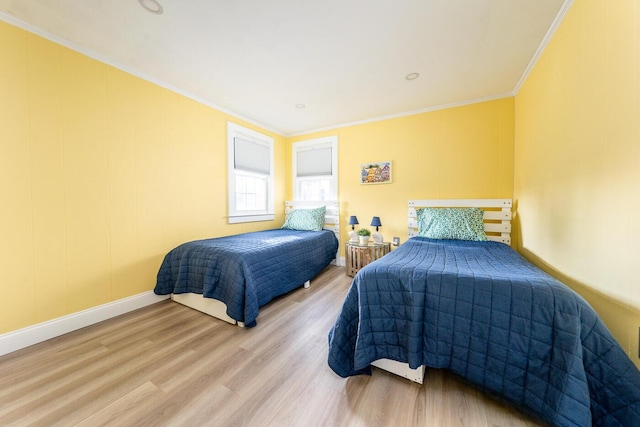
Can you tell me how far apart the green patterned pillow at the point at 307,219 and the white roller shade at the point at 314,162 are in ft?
2.27

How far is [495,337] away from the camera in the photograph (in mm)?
1134


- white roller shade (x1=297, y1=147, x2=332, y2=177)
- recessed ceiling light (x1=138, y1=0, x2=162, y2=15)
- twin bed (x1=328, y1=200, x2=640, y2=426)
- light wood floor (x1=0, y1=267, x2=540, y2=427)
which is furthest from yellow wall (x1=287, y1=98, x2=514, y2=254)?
recessed ceiling light (x1=138, y1=0, x2=162, y2=15)

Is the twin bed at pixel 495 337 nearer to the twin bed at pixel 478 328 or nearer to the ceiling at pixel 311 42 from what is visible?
the twin bed at pixel 478 328

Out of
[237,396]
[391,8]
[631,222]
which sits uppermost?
[391,8]

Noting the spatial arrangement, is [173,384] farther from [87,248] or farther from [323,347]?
[87,248]

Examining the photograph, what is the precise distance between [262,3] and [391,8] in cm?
87

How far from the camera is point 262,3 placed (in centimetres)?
150

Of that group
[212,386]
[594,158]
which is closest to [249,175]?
[212,386]

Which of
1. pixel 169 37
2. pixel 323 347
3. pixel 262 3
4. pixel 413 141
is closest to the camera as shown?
pixel 262 3

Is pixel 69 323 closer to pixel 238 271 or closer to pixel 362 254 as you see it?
pixel 238 271

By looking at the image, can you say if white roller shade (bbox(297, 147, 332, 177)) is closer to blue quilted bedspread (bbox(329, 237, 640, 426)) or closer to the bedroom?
the bedroom

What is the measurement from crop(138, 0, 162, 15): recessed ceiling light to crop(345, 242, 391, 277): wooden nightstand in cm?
296

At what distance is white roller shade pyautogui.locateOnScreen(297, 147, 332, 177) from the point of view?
3.91 metres

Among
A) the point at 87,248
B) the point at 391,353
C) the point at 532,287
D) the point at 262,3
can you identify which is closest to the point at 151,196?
the point at 87,248
